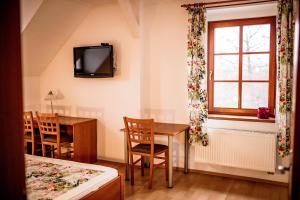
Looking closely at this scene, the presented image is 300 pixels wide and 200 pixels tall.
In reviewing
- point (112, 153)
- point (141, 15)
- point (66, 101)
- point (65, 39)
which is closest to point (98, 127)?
point (112, 153)

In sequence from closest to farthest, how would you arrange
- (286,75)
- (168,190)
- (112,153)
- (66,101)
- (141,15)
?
(286,75) < (168,190) < (141,15) < (112,153) < (66,101)

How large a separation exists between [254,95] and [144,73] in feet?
5.24

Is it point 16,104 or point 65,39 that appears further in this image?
point 65,39

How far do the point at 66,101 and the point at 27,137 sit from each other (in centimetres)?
88

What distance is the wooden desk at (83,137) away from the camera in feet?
13.2

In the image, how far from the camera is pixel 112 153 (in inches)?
173

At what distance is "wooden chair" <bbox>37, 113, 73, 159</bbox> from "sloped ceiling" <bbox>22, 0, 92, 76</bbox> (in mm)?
1058

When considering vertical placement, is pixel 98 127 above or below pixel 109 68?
below

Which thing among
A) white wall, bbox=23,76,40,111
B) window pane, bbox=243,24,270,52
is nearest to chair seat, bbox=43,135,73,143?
white wall, bbox=23,76,40,111

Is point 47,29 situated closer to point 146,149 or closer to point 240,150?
point 146,149

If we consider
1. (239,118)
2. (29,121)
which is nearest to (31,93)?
(29,121)

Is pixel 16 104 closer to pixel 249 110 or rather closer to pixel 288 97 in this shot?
pixel 288 97

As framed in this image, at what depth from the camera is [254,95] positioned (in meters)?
3.68

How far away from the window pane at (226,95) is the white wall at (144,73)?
0.97 feet
